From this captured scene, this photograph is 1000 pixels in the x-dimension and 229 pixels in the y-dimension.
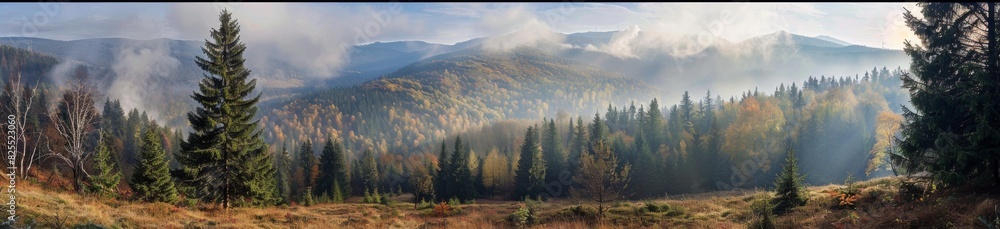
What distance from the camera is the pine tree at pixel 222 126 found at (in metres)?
22.2

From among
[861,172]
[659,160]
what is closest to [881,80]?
[861,172]

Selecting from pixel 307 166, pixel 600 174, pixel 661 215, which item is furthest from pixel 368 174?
pixel 661 215

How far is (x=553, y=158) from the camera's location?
7175 cm

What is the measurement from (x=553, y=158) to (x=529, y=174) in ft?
27.7

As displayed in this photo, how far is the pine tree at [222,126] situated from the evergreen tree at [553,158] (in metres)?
50.4

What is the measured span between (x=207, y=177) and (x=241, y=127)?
2960 millimetres

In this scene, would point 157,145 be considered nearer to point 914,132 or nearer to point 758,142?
point 914,132

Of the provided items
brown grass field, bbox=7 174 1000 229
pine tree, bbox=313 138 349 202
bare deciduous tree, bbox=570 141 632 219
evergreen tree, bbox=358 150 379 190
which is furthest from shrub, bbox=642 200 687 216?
evergreen tree, bbox=358 150 379 190

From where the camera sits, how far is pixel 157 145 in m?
31.4

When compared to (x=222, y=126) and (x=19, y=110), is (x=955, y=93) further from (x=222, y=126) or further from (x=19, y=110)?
(x=19, y=110)

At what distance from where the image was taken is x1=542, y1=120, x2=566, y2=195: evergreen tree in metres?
69.6

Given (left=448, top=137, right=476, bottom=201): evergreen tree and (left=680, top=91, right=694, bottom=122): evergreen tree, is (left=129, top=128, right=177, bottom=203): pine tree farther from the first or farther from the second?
(left=680, top=91, right=694, bottom=122): evergreen tree

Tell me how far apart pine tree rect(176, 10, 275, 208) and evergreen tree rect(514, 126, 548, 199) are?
4426 centimetres

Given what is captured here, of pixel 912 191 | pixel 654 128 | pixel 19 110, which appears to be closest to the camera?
pixel 912 191
